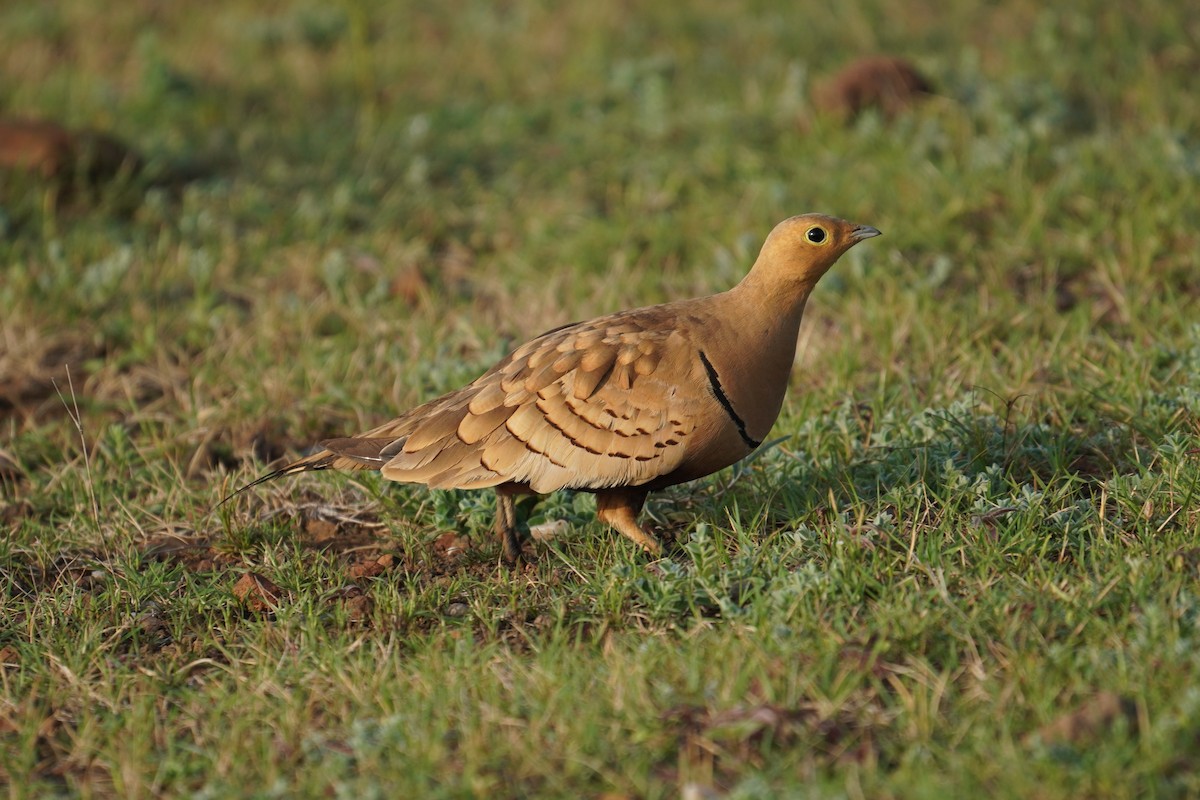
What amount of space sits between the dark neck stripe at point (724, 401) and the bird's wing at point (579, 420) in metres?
0.03

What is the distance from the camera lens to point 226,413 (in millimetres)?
5707

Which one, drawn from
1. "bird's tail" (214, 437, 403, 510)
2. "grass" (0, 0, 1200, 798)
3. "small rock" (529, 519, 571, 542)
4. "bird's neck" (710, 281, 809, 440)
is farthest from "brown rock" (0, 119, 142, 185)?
"bird's neck" (710, 281, 809, 440)

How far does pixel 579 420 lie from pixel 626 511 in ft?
1.23

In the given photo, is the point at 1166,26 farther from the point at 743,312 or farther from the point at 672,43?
the point at 743,312

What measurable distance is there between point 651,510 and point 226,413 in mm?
1922

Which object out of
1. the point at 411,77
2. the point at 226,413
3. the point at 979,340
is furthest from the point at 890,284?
the point at 411,77

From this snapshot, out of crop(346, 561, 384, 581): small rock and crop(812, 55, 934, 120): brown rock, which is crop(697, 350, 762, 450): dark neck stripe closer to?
crop(346, 561, 384, 581): small rock

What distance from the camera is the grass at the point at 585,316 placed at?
352cm

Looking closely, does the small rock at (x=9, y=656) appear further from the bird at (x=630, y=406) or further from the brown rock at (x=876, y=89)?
the brown rock at (x=876, y=89)

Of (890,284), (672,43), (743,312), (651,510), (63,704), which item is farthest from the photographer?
(672,43)

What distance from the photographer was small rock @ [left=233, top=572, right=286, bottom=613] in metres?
4.40

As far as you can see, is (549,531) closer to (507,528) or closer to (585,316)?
(507,528)

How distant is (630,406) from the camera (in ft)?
14.1

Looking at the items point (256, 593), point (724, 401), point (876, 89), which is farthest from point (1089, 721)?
point (876, 89)
